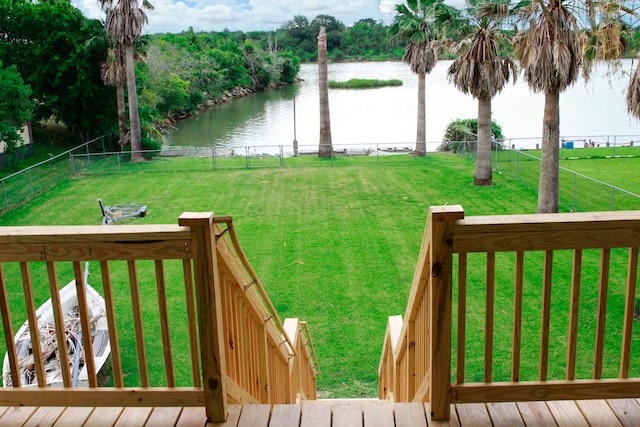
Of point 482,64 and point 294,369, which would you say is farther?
point 482,64

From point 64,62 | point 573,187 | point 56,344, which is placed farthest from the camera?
point 64,62

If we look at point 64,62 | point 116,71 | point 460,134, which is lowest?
point 460,134

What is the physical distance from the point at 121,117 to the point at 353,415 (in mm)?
29034

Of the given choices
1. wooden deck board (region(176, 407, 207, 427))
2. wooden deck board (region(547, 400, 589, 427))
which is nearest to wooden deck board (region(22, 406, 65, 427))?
wooden deck board (region(176, 407, 207, 427))

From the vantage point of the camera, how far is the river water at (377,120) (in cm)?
3847

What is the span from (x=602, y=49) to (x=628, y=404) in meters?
9.43

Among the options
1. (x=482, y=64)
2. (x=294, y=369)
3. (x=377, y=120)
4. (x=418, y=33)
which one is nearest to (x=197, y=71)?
(x=377, y=120)

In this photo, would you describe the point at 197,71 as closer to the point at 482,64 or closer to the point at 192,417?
the point at 482,64

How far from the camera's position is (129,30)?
26.9m

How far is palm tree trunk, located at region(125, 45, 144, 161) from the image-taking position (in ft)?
90.4

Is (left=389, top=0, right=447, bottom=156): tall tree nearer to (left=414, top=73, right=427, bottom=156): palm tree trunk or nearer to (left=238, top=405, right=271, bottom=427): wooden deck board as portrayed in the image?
(left=414, top=73, right=427, bottom=156): palm tree trunk

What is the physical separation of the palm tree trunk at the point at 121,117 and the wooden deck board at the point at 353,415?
27.9 metres

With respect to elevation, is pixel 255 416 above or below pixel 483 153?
above

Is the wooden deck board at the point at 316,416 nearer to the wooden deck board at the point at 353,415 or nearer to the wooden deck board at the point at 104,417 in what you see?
the wooden deck board at the point at 353,415
